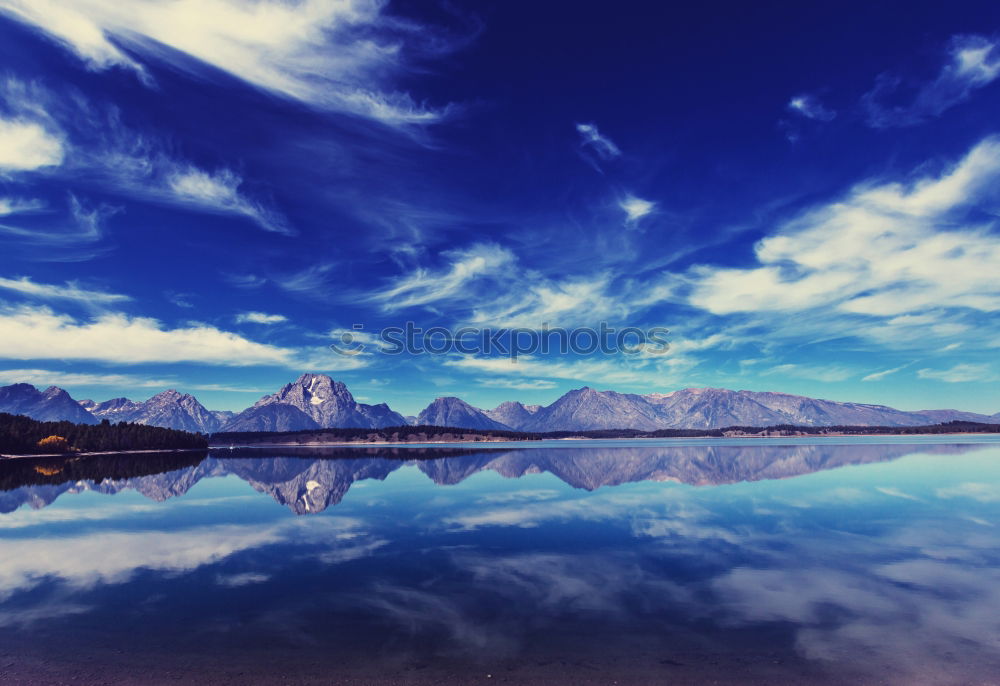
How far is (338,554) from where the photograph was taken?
112 ft

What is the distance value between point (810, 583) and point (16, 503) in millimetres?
86008

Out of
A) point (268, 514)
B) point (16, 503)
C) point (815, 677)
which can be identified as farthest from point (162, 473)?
point (815, 677)

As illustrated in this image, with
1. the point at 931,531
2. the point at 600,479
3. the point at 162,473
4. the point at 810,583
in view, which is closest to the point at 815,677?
the point at 810,583

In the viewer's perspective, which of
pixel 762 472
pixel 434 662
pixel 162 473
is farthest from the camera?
pixel 162 473

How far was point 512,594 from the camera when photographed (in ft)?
80.7

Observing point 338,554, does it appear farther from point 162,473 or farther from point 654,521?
point 162,473

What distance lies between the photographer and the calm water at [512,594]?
16891 millimetres

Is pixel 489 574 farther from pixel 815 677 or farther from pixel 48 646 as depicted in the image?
pixel 48 646

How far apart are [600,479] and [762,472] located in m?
31.9

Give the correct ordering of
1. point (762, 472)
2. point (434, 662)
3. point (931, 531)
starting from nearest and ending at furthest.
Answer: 1. point (434, 662)
2. point (931, 531)
3. point (762, 472)

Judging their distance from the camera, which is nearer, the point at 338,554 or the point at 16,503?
the point at 338,554

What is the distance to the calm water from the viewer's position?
1689cm

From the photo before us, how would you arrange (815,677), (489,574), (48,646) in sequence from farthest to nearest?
(489,574), (48,646), (815,677)

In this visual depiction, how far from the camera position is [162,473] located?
4333 inches
